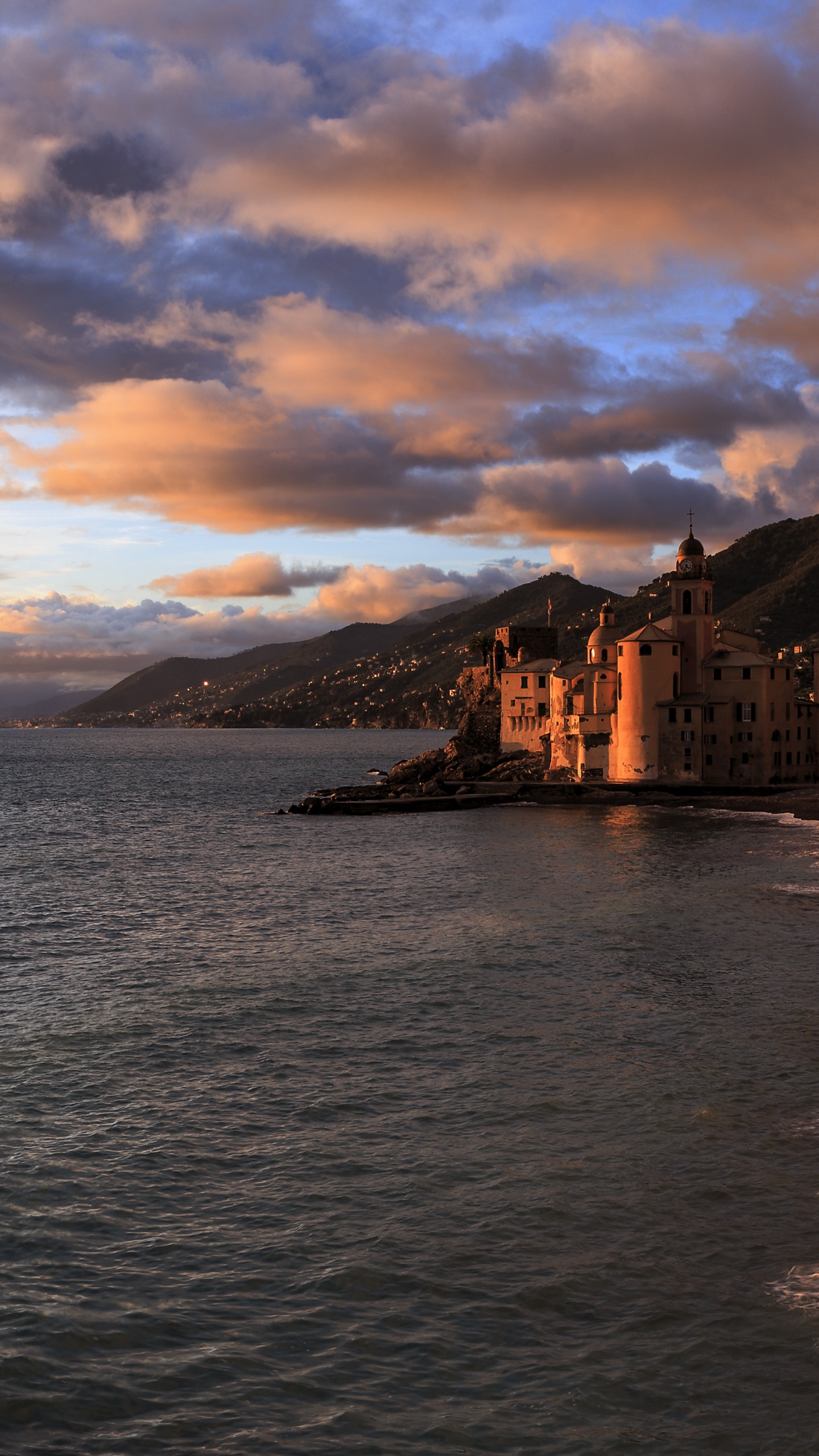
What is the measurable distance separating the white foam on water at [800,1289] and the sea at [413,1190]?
50 millimetres

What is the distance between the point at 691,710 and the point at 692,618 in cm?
915

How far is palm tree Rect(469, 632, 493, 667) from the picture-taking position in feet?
437

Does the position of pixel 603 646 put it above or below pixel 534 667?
above

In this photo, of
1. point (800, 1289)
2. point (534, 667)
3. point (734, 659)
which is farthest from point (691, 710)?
point (800, 1289)

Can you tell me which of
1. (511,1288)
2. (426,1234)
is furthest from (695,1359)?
(426,1234)

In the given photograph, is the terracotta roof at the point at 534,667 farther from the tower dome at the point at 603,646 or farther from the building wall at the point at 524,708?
the tower dome at the point at 603,646

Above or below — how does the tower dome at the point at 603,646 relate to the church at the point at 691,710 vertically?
above

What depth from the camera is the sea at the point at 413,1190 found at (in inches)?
474

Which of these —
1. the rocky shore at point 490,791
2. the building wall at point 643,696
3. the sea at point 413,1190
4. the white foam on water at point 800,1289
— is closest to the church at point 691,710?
the building wall at point 643,696

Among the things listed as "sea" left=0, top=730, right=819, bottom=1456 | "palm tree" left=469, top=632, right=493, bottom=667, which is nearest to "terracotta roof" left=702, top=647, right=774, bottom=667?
"palm tree" left=469, top=632, right=493, bottom=667

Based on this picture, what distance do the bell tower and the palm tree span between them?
3860 cm

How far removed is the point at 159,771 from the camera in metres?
180

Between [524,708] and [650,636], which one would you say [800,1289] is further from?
[524,708]

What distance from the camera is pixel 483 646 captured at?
5354 inches
